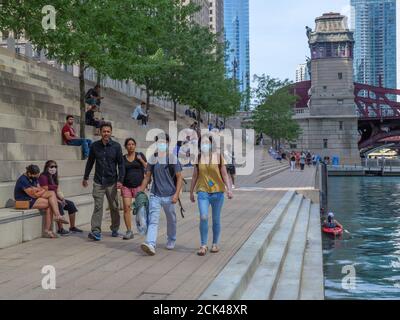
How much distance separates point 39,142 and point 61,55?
4.48 meters

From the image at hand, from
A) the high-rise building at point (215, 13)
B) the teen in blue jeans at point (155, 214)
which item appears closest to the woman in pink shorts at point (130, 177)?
the teen in blue jeans at point (155, 214)

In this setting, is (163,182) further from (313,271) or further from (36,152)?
(36,152)

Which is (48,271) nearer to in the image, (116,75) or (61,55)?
(61,55)

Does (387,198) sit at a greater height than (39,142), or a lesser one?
lesser

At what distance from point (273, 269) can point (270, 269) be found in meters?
0.05

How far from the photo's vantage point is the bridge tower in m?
95.8

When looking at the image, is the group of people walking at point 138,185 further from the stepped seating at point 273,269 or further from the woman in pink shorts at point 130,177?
the stepped seating at point 273,269

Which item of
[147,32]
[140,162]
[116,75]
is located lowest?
[140,162]

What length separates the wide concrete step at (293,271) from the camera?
770 centimetres

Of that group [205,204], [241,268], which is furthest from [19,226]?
[241,268]

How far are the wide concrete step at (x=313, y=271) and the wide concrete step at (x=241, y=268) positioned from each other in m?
0.82

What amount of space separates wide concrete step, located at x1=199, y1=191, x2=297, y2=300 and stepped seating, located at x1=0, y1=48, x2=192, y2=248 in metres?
3.79

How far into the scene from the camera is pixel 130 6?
1920cm
